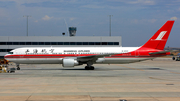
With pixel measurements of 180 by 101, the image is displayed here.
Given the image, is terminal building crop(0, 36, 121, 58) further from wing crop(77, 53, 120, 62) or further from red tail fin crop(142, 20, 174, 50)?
wing crop(77, 53, 120, 62)

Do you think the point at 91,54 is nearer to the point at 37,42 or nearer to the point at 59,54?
the point at 59,54

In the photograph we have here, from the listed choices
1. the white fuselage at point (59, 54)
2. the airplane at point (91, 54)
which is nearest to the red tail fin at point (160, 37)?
the airplane at point (91, 54)

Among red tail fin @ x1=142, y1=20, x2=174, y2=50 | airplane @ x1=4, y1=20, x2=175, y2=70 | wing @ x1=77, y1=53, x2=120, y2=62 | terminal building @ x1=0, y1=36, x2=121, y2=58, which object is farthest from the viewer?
terminal building @ x1=0, y1=36, x2=121, y2=58

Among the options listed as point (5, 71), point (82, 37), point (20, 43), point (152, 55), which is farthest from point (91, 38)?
point (5, 71)

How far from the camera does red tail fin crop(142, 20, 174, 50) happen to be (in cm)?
3584

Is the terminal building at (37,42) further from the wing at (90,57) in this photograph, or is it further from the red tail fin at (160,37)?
the wing at (90,57)

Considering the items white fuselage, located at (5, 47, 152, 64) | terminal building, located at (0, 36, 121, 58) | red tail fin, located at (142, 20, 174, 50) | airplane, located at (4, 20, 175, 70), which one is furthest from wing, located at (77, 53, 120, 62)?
terminal building, located at (0, 36, 121, 58)

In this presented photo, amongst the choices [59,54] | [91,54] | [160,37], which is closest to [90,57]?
[91,54]

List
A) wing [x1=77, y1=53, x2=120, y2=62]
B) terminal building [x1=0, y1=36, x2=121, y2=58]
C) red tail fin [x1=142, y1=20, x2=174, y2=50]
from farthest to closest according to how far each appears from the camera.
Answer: terminal building [x1=0, y1=36, x2=121, y2=58] → red tail fin [x1=142, y1=20, x2=174, y2=50] → wing [x1=77, y1=53, x2=120, y2=62]

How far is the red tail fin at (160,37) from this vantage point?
3584 centimetres

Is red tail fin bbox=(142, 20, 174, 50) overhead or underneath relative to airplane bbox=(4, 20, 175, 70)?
overhead

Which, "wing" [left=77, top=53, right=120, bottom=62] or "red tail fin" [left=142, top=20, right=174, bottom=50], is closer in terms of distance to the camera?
"wing" [left=77, top=53, right=120, bottom=62]

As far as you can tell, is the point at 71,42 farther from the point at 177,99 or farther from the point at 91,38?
the point at 177,99

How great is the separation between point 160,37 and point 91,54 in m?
12.2
